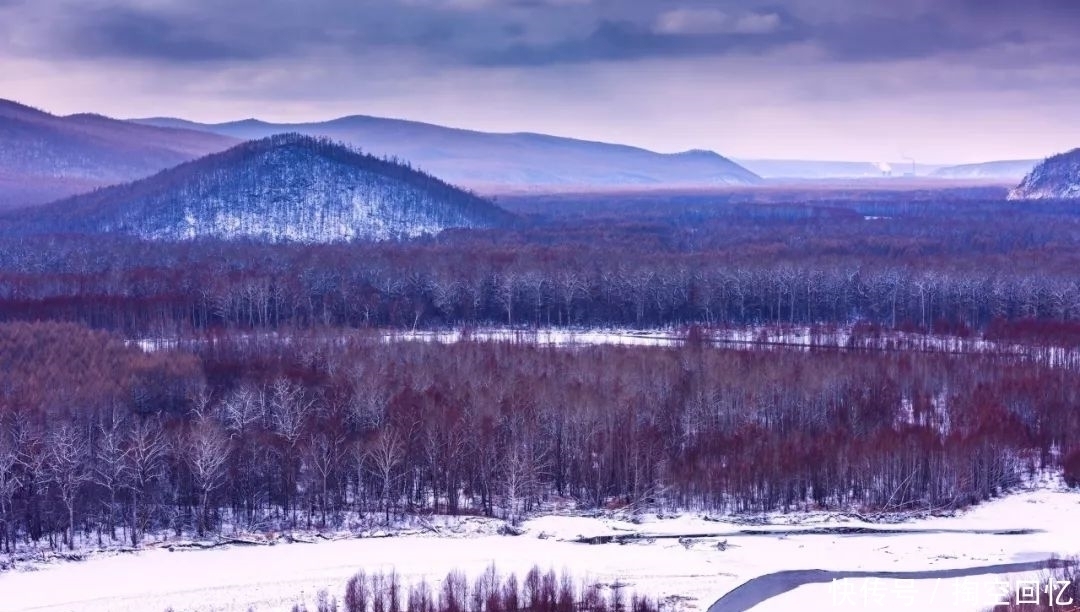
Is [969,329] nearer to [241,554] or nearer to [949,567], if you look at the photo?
[949,567]

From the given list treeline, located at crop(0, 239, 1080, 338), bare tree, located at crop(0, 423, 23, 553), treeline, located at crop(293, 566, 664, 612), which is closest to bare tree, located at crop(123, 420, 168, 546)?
bare tree, located at crop(0, 423, 23, 553)

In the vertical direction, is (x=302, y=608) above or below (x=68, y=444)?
below

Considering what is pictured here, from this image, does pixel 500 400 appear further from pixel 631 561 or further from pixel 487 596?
pixel 487 596

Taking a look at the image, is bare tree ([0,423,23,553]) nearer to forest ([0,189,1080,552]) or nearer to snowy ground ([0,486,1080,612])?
forest ([0,189,1080,552])

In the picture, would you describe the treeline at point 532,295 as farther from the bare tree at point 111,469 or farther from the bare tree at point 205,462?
the bare tree at point 205,462

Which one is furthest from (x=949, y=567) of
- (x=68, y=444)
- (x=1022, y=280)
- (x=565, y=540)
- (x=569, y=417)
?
(x=1022, y=280)

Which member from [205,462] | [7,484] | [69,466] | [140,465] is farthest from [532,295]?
[7,484]

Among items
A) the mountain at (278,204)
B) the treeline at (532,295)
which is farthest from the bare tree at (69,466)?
the mountain at (278,204)
